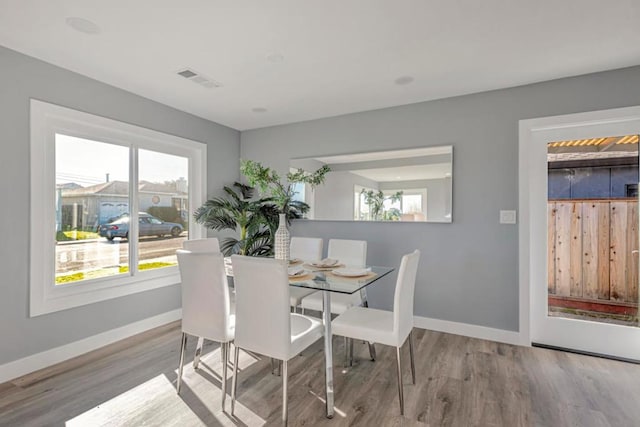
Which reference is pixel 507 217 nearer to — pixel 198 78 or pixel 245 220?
pixel 245 220

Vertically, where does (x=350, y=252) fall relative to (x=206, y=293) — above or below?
above

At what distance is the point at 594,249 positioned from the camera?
284 cm

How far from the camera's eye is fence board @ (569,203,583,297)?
288 cm

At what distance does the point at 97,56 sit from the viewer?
8.09 feet

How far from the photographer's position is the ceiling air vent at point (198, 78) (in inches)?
109

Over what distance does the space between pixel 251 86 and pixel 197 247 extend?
160 cm

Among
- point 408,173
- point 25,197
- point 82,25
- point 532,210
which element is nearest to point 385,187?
point 408,173

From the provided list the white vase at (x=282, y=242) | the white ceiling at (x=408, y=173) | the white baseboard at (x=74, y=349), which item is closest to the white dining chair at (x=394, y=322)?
the white vase at (x=282, y=242)

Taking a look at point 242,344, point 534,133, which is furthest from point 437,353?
point 534,133

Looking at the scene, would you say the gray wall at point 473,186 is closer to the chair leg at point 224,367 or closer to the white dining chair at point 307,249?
the white dining chair at point 307,249

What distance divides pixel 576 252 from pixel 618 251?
0.29 metres

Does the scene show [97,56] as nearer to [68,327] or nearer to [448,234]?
[68,327]

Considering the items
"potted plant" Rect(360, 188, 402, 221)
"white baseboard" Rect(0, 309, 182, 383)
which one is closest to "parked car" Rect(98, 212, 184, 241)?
"white baseboard" Rect(0, 309, 182, 383)

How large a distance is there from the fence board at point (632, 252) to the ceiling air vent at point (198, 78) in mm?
3796
